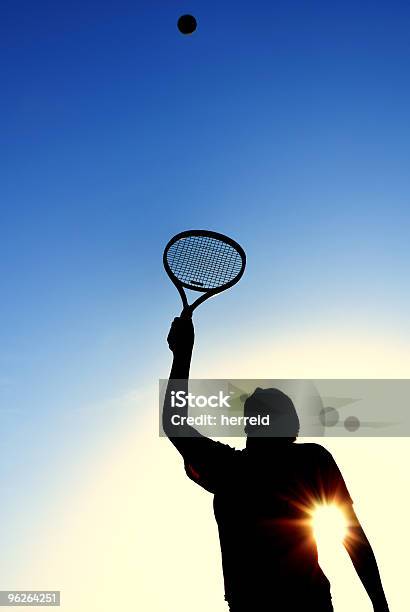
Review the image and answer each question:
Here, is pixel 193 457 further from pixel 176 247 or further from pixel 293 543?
pixel 176 247

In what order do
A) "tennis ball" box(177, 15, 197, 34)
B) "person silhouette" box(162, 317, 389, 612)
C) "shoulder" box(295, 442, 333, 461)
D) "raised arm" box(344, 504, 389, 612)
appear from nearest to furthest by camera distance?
"raised arm" box(344, 504, 389, 612) → "person silhouette" box(162, 317, 389, 612) → "shoulder" box(295, 442, 333, 461) → "tennis ball" box(177, 15, 197, 34)

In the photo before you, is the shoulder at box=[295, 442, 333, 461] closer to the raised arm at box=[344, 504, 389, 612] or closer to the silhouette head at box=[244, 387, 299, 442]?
the silhouette head at box=[244, 387, 299, 442]

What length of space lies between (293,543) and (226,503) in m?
0.37

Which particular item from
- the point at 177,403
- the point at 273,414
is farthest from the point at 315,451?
the point at 177,403

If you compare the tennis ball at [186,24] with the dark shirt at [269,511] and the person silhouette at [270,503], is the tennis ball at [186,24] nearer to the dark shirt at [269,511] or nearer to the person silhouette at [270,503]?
the person silhouette at [270,503]

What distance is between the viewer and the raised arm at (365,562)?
2291 millimetres

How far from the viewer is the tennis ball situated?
31.9 feet

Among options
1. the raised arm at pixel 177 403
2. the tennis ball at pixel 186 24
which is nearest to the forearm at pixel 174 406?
the raised arm at pixel 177 403

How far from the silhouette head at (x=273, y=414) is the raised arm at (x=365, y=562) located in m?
0.51

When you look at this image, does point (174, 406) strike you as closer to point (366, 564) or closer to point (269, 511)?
point (269, 511)

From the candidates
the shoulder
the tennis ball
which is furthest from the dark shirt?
the tennis ball

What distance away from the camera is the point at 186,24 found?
9781 millimetres

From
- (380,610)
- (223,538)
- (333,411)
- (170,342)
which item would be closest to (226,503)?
(223,538)

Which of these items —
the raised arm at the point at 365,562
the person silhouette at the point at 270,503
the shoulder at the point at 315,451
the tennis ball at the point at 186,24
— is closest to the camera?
the raised arm at the point at 365,562
